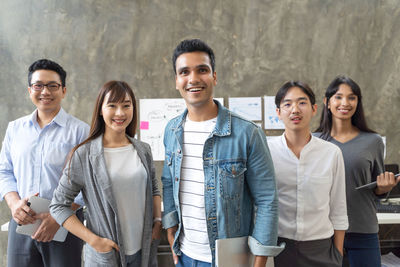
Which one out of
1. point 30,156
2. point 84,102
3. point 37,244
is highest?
point 84,102

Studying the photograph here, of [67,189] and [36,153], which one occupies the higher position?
[36,153]

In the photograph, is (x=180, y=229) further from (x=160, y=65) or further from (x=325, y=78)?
(x=325, y=78)

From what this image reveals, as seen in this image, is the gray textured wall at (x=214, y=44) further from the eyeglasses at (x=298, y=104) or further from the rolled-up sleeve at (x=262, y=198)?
the rolled-up sleeve at (x=262, y=198)

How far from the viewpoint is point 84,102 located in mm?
2990

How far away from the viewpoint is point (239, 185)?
45.8 inches

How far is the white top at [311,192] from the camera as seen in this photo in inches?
53.4

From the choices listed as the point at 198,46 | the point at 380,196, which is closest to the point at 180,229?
the point at 198,46

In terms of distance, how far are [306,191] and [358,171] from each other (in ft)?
1.77

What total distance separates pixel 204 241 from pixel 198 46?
32.4 inches

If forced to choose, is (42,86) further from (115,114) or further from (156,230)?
(156,230)

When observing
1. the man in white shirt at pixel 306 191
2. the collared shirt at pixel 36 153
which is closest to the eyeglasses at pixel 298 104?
the man in white shirt at pixel 306 191

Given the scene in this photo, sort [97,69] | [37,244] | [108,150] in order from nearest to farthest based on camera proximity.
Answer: [108,150] → [37,244] → [97,69]

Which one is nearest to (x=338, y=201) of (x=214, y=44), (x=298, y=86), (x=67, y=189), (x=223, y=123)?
(x=298, y=86)

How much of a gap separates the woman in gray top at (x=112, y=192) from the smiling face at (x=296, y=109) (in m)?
0.76
